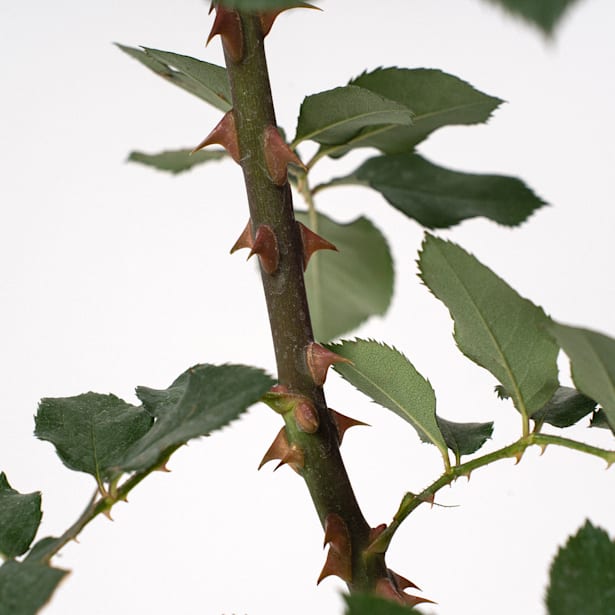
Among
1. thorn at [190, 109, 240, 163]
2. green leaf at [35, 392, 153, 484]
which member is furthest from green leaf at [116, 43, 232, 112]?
green leaf at [35, 392, 153, 484]

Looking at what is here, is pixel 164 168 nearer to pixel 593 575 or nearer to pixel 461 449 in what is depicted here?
pixel 461 449

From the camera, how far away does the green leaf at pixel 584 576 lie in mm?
288

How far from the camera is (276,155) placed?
37 centimetres

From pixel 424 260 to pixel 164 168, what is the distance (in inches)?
11.0

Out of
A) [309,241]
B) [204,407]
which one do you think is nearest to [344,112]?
[309,241]

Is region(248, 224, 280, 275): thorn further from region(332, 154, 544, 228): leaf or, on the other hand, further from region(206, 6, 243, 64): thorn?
region(332, 154, 544, 228): leaf

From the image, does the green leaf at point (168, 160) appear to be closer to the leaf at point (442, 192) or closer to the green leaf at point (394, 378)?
the leaf at point (442, 192)

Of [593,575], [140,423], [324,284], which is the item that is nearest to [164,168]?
[324,284]

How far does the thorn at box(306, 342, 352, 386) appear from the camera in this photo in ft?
1.24

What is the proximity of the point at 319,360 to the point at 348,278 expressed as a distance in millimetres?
276

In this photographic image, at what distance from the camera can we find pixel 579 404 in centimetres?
40

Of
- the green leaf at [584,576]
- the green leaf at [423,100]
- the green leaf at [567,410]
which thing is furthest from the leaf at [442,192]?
the green leaf at [584,576]

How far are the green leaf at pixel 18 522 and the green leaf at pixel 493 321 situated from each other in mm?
168

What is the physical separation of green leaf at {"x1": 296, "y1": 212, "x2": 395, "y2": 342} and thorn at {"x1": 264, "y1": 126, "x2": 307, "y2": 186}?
0.78ft
